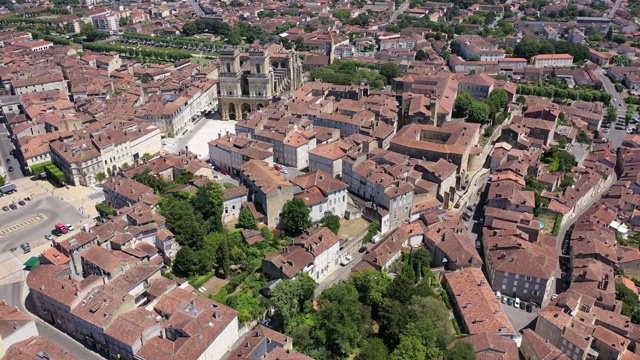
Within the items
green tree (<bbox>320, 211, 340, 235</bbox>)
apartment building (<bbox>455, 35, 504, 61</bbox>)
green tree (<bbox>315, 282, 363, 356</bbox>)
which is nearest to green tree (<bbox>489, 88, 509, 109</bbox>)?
apartment building (<bbox>455, 35, 504, 61</bbox>)

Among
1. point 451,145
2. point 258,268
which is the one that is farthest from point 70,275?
point 451,145

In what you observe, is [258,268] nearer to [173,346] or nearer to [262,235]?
[262,235]

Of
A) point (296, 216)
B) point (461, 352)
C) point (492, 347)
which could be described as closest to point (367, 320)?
point (461, 352)

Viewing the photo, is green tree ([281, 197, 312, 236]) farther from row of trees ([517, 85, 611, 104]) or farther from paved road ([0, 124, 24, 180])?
row of trees ([517, 85, 611, 104])

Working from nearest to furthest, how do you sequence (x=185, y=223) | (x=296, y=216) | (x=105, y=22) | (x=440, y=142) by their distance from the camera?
1. (x=185, y=223)
2. (x=296, y=216)
3. (x=440, y=142)
4. (x=105, y=22)

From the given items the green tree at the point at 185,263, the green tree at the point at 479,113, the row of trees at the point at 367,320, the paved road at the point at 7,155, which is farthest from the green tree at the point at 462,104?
the paved road at the point at 7,155

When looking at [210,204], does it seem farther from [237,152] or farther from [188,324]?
[188,324]

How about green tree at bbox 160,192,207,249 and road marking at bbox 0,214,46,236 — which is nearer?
green tree at bbox 160,192,207,249
